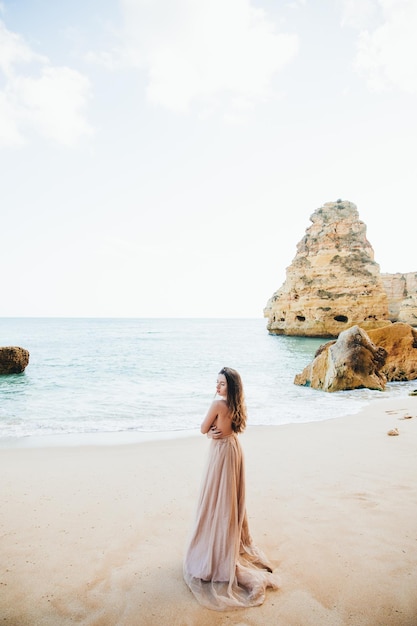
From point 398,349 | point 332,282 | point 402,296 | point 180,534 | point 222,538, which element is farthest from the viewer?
point 402,296

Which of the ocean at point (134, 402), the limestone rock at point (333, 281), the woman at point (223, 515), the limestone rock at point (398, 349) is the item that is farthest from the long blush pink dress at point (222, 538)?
the limestone rock at point (333, 281)

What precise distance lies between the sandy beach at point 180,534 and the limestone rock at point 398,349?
962 cm

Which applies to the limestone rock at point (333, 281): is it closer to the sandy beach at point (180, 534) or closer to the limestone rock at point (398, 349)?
the limestone rock at point (398, 349)

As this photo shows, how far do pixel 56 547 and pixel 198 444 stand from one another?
3981mm

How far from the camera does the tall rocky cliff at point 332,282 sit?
41.7 meters

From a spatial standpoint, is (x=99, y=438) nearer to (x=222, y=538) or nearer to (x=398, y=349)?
(x=222, y=538)

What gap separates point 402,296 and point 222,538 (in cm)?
6827

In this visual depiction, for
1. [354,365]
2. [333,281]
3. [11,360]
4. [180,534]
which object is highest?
[333,281]

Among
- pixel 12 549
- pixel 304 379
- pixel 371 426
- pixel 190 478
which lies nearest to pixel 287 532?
pixel 190 478

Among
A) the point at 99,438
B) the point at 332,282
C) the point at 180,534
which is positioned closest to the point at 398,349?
the point at 99,438

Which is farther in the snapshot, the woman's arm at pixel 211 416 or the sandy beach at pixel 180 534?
the woman's arm at pixel 211 416

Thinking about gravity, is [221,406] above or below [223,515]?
above

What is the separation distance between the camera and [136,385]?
1567 cm

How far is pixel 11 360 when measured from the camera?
57.8ft
